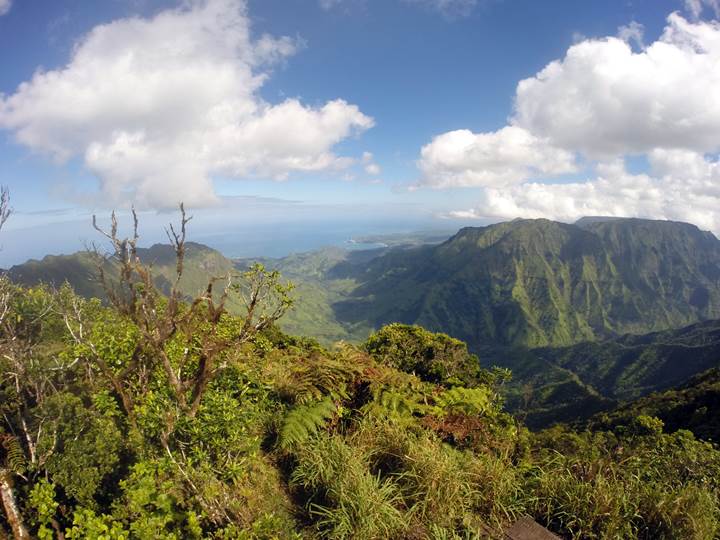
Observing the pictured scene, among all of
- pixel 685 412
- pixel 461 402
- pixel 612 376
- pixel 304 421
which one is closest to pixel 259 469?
pixel 304 421

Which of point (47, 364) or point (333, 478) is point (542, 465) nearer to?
point (333, 478)

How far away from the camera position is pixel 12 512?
452cm

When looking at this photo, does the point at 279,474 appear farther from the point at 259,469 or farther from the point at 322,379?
the point at 322,379

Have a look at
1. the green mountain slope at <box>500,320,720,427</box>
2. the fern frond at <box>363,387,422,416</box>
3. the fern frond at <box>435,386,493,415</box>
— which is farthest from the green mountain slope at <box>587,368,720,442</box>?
the fern frond at <box>363,387,422,416</box>

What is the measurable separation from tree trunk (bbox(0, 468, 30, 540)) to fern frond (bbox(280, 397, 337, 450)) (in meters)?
3.29

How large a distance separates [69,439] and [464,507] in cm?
549

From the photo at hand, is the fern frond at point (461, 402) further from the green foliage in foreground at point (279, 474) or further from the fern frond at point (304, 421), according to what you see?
the fern frond at point (304, 421)

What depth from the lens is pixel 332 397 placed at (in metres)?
7.98

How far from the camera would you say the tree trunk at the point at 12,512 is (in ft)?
14.5

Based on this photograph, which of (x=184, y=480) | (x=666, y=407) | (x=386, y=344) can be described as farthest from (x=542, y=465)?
(x=666, y=407)

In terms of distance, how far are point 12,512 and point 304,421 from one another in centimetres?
397

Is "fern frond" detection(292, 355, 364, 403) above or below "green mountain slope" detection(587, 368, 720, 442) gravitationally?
above

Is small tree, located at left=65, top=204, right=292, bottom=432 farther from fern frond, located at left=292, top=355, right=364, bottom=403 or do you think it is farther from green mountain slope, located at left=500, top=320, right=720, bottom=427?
green mountain slope, located at left=500, top=320, right=720, bottom=427

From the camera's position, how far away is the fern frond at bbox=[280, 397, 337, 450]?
257 inches
